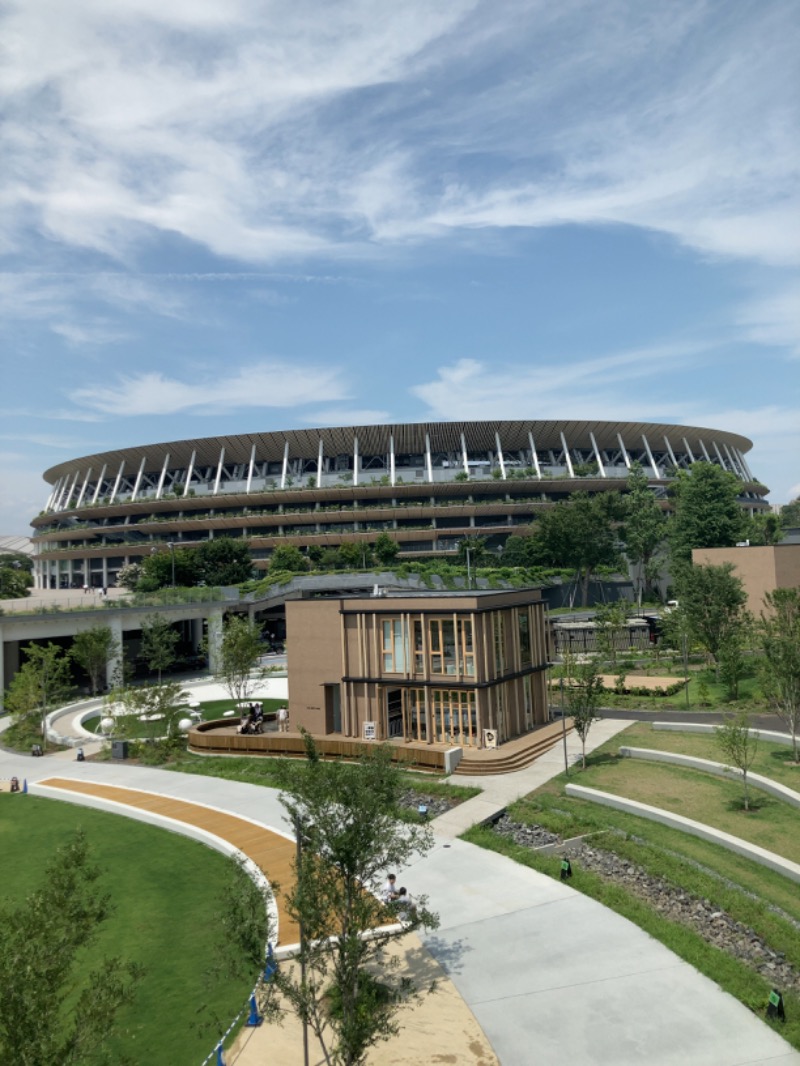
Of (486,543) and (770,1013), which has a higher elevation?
(486,543)

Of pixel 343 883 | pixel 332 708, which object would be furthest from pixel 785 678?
pixel 343 883

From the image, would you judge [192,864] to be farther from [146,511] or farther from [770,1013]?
[146,511]

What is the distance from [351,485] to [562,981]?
86.1 metres

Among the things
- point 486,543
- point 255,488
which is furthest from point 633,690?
point 255,488

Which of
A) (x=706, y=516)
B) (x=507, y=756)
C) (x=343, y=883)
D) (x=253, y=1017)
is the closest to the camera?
(x=343, y=883)

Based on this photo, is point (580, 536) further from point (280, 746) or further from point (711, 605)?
point (280, 746)

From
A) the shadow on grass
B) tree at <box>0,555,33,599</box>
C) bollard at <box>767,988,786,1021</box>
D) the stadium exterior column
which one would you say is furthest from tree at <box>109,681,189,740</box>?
the stadium exterior column

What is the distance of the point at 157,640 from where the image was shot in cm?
5116

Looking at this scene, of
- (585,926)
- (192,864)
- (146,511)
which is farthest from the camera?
(146,511)

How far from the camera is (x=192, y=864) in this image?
2238cm

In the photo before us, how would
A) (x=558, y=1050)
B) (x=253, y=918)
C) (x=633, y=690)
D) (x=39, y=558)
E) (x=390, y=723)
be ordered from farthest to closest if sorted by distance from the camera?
(x=39, y=558) < (x=633, y=690) < (x=390, y=723) < (x=558, y=1050) < (x=253, y=918)

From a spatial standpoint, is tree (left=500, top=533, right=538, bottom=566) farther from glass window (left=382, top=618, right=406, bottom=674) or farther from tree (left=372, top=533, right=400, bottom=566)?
glass window (left=382, top=618, right=406, bottom=674)

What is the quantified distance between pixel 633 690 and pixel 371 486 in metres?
Answer: 59.3

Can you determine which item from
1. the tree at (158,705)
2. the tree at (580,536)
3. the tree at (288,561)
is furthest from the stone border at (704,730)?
the tree at (288,561)
